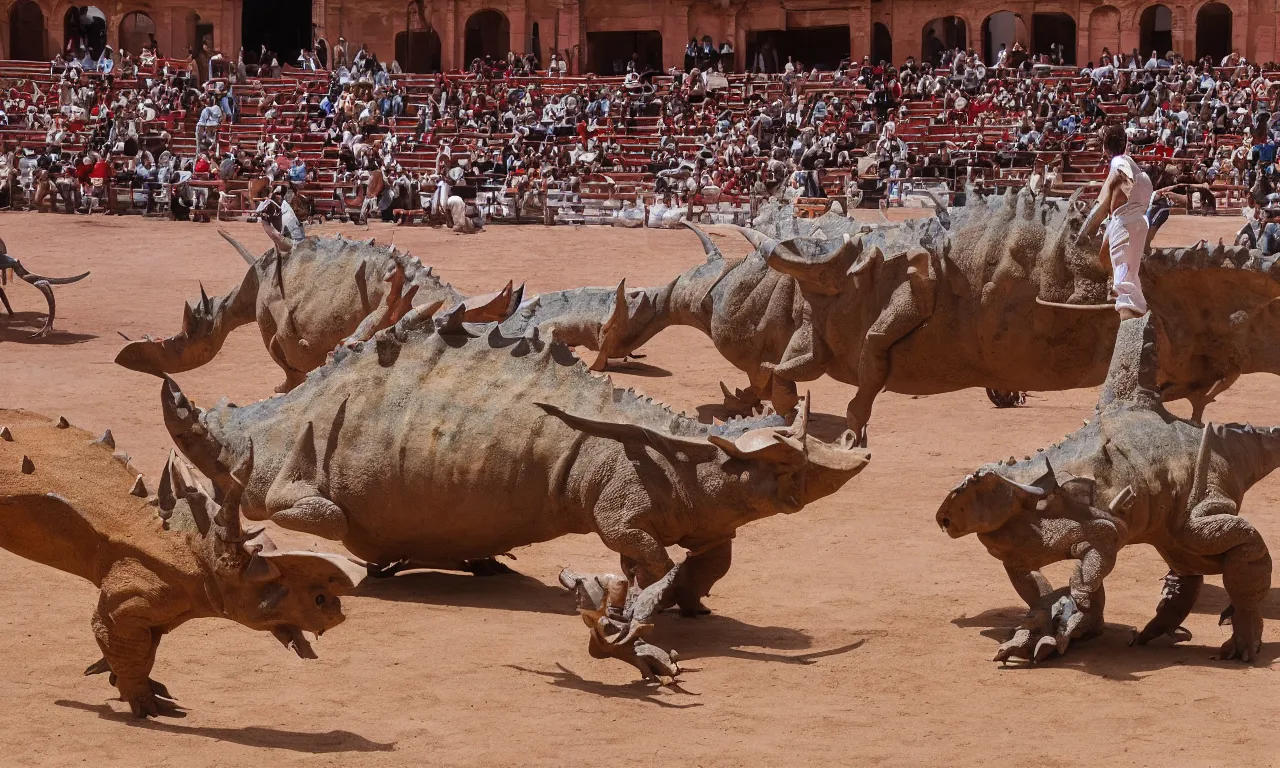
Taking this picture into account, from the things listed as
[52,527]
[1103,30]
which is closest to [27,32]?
[1103,30]

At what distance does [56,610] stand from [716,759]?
12.7ft

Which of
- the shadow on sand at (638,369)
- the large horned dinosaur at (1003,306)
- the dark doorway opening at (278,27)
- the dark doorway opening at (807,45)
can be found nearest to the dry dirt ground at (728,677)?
the large horned dinosaur at (1003,306)

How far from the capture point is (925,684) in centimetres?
838

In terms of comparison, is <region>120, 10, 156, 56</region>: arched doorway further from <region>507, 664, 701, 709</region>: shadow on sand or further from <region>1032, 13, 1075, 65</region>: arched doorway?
<region>507, 664, 701, 709</region>: shadow on sand

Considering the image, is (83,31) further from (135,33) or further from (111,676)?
(111,676)

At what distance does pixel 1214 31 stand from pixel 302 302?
139 ft

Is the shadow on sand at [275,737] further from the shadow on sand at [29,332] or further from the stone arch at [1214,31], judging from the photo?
the stone arch at [1214,31]

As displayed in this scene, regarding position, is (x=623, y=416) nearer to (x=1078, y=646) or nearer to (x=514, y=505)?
(x=514, y=505)

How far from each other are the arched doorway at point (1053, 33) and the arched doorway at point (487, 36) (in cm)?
1526

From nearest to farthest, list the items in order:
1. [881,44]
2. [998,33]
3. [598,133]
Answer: [598,133]
[998,33]
[881,44]

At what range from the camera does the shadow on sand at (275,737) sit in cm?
709

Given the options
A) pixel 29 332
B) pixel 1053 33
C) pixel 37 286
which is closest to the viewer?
pixel 29 332

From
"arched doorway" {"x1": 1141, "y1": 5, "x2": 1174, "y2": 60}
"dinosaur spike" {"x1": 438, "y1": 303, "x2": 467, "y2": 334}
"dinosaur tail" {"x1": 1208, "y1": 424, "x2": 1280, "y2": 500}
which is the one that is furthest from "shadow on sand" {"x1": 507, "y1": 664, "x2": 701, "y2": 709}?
"arched doorway" {"x1": 1141, "y1": 5, "x2": 1174, "y2": 60}

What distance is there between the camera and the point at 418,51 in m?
54.2
